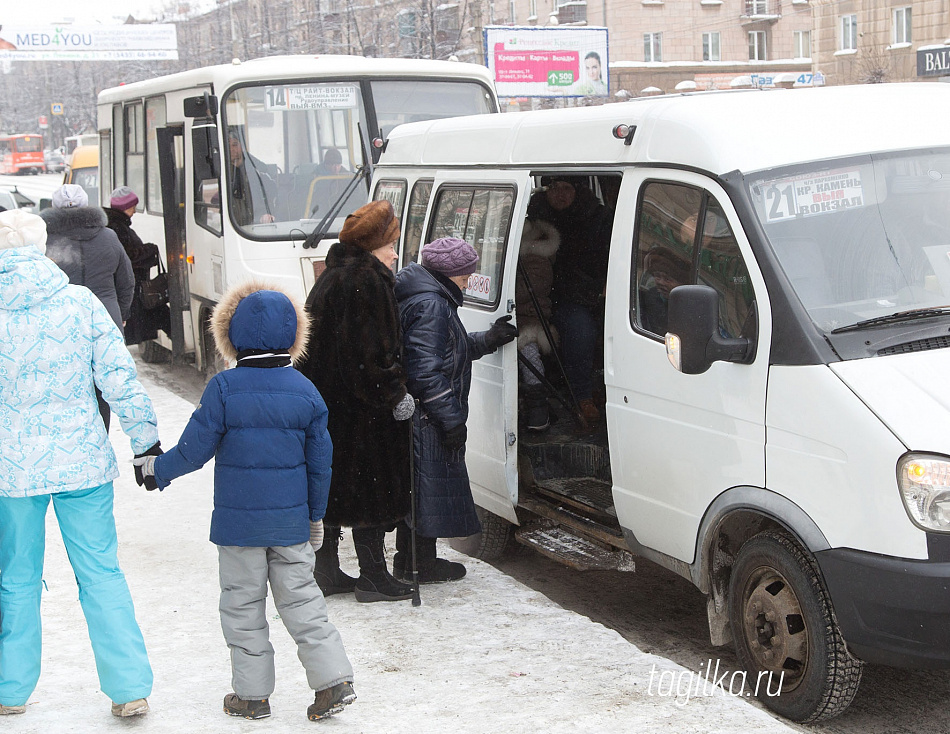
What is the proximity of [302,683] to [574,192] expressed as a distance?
3177 millimetres

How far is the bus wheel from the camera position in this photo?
4.15 meters

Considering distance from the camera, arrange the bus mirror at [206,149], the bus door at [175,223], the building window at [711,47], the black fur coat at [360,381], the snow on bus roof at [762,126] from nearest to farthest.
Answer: the snow on bus roof at [762,126]
the black fur coat at [360,381]
the bus mirror at [206,149]
the bus door at [175,223]
the building window at [711,47]

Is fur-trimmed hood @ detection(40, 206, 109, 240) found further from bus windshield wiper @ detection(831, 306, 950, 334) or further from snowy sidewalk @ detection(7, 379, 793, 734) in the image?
bus windshield wiper @ detection(831, 306, 950, 334)

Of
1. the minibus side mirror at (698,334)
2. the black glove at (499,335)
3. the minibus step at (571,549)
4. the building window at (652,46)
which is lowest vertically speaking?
the minibus step at (571,549)

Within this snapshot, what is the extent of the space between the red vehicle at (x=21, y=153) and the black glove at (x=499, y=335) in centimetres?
8194

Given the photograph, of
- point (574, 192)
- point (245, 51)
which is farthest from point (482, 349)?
point (245, 51)

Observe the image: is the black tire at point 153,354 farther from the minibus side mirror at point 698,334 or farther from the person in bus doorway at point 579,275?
the minibus side mirror at point 698,334

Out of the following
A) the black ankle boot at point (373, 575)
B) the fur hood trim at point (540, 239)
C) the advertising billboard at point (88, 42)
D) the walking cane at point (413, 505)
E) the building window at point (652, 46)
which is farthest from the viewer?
the advertising billboard at point (88, 42)

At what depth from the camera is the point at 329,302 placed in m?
5.32

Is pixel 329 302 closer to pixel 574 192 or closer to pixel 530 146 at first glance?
pixel 530 146

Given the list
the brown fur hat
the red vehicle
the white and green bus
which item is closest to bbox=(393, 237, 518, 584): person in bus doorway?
the brown fur hat

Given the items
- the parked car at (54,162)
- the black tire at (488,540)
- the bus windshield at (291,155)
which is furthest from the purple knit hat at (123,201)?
the parked car at (54,162)

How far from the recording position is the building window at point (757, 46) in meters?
62.0

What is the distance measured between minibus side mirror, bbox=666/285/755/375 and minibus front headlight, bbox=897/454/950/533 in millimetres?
739
